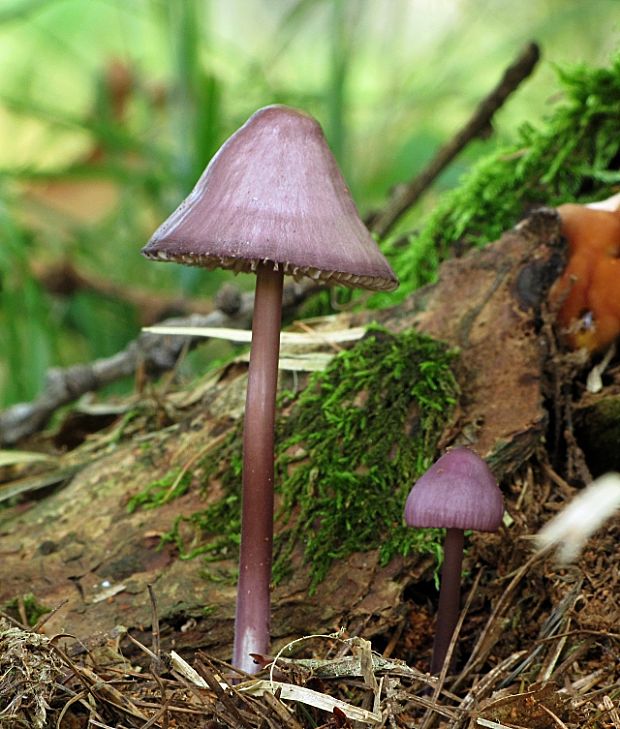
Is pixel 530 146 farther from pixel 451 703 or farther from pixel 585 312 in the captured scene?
pixel 451 703

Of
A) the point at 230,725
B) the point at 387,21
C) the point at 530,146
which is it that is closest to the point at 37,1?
the point at 387,21

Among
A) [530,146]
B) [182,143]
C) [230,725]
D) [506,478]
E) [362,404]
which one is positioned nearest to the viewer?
[230,725]

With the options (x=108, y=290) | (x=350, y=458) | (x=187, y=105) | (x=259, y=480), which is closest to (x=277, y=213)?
(x=259, y=480)

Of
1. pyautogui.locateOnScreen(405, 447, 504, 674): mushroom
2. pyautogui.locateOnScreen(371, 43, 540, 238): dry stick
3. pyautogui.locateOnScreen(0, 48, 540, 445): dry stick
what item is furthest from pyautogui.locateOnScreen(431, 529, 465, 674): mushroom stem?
pyautogui.locateOnScreen(371, 43, 540, 238): dry stick

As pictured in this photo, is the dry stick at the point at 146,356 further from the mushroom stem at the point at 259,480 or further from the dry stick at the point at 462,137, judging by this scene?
the mushroom stem at the point at 259,480

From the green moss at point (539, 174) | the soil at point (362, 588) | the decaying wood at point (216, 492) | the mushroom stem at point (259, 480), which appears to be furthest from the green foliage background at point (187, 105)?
the mushroom stem at point (259, 480)

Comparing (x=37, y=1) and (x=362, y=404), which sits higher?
(x=37, y=1)
